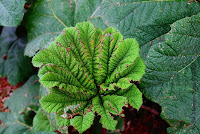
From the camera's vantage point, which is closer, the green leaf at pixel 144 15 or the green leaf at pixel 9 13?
the green leaf at pixel 144 15

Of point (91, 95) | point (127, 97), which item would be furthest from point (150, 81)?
point (91, 95)

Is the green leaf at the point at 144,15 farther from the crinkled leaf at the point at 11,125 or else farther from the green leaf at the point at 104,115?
the crinkled leaf at the point at 11,125

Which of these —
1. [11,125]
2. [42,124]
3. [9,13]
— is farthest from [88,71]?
[11,125]

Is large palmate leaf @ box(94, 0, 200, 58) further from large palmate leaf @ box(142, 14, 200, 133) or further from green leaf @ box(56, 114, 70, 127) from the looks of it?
green leaf @ box(56, 114, 70, 127)

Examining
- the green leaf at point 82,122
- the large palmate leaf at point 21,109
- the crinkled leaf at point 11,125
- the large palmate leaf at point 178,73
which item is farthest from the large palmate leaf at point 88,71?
the crinkled leaf at point 11,125

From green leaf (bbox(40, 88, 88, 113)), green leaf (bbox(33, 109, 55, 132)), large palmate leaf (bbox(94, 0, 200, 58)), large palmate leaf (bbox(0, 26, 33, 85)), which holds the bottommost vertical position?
green leaf (bbox(33, 109, 55, 132))

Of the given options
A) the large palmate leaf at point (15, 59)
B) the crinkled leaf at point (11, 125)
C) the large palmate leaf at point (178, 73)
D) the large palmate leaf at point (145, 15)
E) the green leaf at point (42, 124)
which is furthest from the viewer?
the large palmate leaf at point (15, 59)

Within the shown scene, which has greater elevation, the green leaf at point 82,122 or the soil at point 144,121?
the green leaf at point 82,122

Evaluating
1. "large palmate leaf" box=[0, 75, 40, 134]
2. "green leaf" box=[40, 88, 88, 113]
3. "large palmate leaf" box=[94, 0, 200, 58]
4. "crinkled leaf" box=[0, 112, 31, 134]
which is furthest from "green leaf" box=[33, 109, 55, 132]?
"large palmate leaf" box=[94, 0, 200, 58]

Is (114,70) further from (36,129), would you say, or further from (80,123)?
(36,129)
